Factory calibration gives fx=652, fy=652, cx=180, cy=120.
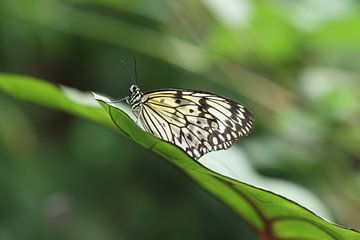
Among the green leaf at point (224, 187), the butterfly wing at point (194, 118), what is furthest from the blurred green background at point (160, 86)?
the green leaf at point (224, 187)

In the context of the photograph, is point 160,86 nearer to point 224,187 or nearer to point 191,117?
point 191,117

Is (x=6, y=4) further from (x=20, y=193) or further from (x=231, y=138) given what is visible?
(x=231, y=138)

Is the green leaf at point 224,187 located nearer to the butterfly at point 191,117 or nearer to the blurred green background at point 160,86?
the butterfly at point 191,117

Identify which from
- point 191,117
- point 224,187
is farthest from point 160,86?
point 224,187

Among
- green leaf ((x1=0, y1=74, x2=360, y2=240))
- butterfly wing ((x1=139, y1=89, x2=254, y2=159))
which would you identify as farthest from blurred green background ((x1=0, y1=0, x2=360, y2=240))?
green leaf ((x1=0, y1=74, x2=360, y2=240))

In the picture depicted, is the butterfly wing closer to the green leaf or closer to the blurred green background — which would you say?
the green leaf

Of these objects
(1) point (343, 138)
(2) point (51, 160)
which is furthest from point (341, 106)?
(2) point (51, 160)

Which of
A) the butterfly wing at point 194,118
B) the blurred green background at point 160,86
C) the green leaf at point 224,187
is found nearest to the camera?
the green leaf at point 224,187
